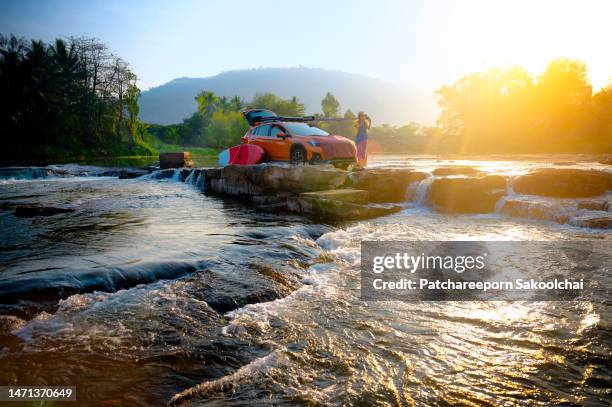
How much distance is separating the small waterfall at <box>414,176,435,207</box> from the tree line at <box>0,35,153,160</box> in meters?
51.1

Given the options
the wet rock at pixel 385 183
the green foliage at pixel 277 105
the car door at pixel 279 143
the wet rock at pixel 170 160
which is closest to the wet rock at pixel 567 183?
the wet rock at pixel 385 183

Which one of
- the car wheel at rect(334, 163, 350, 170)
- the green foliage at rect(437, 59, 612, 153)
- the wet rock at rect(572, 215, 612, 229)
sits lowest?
the wet rock at rect(572, 215, 612, 229)

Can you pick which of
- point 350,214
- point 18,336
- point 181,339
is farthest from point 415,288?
point 350,214

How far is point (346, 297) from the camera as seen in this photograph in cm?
399

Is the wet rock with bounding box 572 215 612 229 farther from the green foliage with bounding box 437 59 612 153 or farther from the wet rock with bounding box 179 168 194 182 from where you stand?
the green foliage with bounding box 437 59 612 153

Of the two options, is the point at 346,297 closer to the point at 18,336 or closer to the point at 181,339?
the point at 181,339

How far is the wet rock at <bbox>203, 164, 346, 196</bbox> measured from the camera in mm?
10844

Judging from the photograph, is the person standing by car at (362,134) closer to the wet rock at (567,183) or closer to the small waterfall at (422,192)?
the small waterfall at (422,192)

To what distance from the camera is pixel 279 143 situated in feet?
41.2

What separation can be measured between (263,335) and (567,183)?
990 cm

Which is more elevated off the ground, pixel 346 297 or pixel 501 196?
pixel 501 196

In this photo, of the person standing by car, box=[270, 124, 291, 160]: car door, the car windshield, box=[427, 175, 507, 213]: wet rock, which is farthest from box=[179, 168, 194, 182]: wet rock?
box=[427, 175, 507, 213]: wet rock

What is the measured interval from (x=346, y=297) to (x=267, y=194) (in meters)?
A: 8.03

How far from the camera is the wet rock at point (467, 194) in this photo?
982 cm
